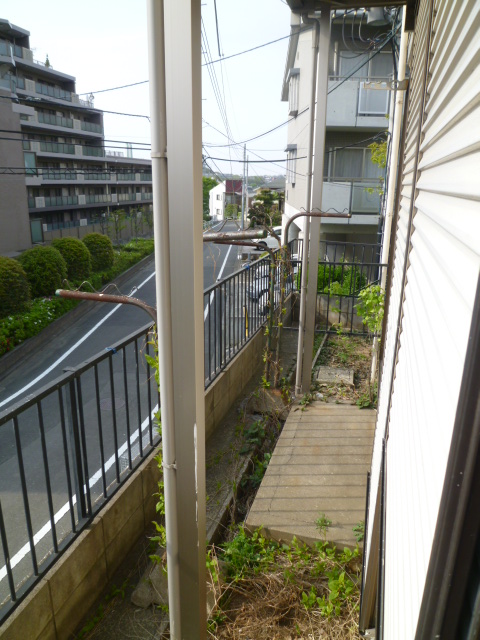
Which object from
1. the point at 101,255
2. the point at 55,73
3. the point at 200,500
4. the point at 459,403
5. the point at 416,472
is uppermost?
the point at 55,73

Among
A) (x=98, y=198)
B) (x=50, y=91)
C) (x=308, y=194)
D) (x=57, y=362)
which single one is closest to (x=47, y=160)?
(x=98, y=198)

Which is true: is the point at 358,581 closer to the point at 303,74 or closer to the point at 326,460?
the point at 326,460

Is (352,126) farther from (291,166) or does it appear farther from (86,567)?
(86,567)

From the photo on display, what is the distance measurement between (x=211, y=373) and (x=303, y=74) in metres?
13.2

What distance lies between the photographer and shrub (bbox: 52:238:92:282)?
49.1ft

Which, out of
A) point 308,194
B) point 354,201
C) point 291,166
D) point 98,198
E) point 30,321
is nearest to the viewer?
point 308,194

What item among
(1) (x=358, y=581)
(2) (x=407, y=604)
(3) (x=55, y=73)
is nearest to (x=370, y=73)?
(1) (x=358, y=581)

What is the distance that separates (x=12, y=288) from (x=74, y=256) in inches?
148

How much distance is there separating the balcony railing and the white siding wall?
3507 cm

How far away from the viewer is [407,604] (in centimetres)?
81

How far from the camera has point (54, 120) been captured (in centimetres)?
2827

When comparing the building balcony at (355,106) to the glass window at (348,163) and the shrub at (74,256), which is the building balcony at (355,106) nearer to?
the glass window at (348,163)

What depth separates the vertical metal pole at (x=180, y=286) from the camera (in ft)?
4.12

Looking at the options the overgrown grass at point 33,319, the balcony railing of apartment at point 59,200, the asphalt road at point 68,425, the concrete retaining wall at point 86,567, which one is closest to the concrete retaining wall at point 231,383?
the asphalt road at point 68,425
